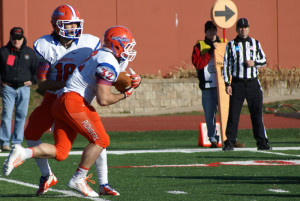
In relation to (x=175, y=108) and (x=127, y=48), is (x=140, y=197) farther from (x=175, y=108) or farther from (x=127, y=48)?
(x=175, y=108)

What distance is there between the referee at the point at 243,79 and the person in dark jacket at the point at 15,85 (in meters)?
3.33

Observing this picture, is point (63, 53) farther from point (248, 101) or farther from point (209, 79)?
point (209, 79)

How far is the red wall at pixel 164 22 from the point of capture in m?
21.6

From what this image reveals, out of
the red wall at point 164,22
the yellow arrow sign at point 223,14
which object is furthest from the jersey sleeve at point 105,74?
the red wall at point 164,22

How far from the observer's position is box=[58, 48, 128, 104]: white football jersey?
20.2ft

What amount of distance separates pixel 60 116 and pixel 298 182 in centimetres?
247

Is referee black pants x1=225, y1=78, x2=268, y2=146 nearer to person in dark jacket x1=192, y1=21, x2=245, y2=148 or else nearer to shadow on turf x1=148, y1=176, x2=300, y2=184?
person in dark jacket x1=192, y1=21, x2=245, y2=148

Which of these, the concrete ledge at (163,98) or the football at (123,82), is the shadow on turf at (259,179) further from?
the concrete ledge at (163,98)

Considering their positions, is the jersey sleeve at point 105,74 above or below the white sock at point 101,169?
above

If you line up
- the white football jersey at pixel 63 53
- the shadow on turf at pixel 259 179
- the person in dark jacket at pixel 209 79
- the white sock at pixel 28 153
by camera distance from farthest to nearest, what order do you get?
the person in dark jacket at pixel 209 79 < the shadow on turf at pixel 259 179 < the white football jersey at pixel 63 53 < the white sock at pixel 28 153

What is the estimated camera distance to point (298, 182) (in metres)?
7.02

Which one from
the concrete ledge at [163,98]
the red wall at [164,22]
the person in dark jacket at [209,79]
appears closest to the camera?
the person in dark jacket at [209,79]

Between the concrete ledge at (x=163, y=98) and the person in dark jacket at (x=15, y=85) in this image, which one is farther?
the concrete ledge at (x=163, y=98)

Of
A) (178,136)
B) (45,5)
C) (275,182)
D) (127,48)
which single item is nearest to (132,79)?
(127,48)
